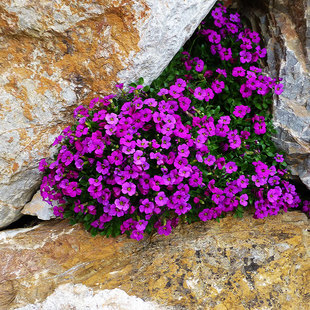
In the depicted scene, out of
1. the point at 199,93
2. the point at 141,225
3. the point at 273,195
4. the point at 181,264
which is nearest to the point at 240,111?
the point at 199,93

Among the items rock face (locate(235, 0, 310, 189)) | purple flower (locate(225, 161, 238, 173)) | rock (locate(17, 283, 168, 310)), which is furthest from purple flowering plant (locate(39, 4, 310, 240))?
rock (locate(17, 283, 168, 310))

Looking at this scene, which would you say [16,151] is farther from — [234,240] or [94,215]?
[234,240]

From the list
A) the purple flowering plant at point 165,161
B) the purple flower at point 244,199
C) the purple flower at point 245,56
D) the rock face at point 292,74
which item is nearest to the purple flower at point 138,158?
the purple flowering plant at point 165,161

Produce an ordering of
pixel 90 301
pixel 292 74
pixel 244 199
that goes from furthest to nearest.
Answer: pixel 292 74 < pixel 244 199 < pixel 90 301

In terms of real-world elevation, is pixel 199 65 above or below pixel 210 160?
above

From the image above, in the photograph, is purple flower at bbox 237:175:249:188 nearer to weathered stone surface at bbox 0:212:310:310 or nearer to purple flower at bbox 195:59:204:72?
weathered stone surface at bbox 0:212:310:310

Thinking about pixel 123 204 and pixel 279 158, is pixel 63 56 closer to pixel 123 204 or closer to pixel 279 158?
pixel 123 204

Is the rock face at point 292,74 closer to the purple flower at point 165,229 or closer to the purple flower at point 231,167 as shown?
the purple flower at point 231,167

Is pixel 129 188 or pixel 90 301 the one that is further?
Result: pixel 129 188
